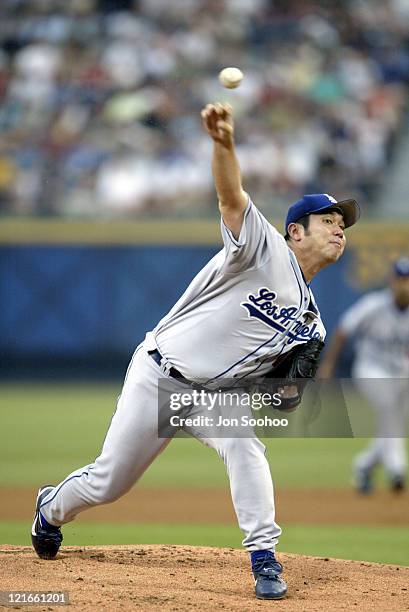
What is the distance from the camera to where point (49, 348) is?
51.1 ft

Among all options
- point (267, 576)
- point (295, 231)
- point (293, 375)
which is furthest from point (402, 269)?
point (267, 576)

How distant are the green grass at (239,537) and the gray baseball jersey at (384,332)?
2332 mm

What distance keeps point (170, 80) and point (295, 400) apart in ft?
40.1

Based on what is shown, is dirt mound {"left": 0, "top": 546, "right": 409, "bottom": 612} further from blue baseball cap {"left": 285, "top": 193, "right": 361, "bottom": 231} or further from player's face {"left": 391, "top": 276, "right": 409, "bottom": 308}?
player's face {"left": 391, "top": 276, "right": 409, "bottom": 308}

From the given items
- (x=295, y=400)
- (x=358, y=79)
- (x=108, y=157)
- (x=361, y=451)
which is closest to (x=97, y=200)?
(x=108, y=157)

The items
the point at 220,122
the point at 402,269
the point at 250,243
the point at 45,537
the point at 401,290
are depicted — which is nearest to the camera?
the point at 220,122

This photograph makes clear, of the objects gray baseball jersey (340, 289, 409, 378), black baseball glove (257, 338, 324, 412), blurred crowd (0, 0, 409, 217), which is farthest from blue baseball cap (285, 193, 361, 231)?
blurred crowd (0, 0, 409, 217)

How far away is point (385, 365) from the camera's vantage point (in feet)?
30.7

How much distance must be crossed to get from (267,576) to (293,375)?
0.87 meters

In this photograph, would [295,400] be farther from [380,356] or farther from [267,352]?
[380,356]

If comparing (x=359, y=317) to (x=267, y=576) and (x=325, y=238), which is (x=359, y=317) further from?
(x=267, y=576)

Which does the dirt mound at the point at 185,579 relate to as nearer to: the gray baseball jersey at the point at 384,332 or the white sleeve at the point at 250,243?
the white sleeve at the point at 250,243

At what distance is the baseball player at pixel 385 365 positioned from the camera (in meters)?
8.67

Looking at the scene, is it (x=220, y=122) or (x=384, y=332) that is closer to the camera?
(x=220, y=122)
